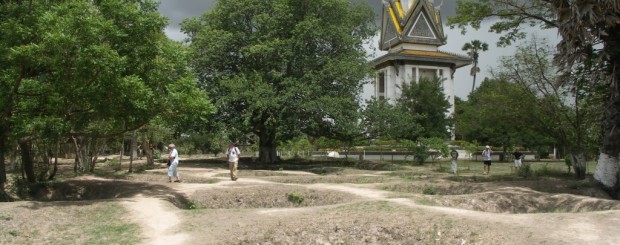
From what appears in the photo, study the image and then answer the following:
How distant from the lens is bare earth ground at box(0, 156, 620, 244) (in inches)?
360

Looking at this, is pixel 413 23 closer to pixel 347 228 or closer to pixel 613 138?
pixel 613 138

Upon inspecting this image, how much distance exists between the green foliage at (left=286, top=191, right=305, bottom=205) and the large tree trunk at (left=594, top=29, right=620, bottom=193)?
31.1 ft

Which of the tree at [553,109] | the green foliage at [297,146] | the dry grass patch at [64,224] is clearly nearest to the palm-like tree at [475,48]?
the green foliage at [297,146]

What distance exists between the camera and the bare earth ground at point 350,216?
915 cm

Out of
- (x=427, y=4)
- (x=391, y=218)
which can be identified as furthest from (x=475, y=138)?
(x=391, y=218)

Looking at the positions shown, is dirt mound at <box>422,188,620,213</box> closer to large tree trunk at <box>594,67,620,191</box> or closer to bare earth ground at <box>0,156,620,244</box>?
bare earth ground at <box>0,156,620,244</box>

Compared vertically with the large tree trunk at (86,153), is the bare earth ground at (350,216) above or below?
below

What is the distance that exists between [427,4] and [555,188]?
132ft

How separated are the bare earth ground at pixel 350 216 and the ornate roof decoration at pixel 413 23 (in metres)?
38.4

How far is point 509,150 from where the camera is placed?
46719mm

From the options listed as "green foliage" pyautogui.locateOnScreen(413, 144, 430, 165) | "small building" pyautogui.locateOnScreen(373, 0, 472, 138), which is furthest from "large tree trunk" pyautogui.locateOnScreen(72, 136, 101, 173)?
"small building" pyautogui.locateOnScreen(373, 0, 472, 138)

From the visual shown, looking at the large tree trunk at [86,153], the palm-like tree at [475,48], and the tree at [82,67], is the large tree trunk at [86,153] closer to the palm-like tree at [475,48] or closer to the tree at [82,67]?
the tree at [82,67]

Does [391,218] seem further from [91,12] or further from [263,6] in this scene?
[263,6]

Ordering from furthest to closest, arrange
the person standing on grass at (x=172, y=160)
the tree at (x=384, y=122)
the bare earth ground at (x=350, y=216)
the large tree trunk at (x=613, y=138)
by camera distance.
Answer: the tree at (x=384, y=122) < the person standing on grass at (x=172, y=160) < the large tree trunk at (x=613, y=138) < the bare earth ground at (x=350, y=216)
